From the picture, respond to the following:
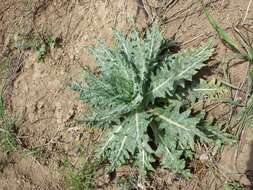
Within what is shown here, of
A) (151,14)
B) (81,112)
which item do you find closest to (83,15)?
(151,14)

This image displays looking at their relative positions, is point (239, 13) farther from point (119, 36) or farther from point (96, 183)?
point (96, 183)

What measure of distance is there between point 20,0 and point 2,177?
159 centimetres

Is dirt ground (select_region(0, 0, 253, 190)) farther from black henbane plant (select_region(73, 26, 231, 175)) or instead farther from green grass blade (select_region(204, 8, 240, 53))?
black henbane plant (select_region(73, 26, 231, 175))

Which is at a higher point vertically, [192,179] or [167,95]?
[167,95]

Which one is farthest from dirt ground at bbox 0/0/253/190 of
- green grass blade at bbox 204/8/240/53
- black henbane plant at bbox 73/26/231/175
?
black henbane plant at bbox 73/26/231/175

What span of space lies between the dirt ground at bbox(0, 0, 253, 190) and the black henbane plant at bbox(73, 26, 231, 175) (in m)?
0.20

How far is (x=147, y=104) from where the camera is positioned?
333cm

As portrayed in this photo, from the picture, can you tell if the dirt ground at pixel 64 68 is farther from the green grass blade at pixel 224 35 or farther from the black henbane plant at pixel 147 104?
the black henbane plant at pixel 147 104

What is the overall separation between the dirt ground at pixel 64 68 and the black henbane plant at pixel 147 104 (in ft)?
0.66

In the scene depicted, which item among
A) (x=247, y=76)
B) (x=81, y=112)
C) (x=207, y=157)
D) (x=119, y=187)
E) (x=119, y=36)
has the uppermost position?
(x=119, y=36)

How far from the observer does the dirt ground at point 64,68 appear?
3.44 m

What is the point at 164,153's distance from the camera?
3240 millimetres

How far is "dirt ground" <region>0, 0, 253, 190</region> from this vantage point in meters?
3.44

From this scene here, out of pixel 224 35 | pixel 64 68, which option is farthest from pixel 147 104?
pixel 64 68
